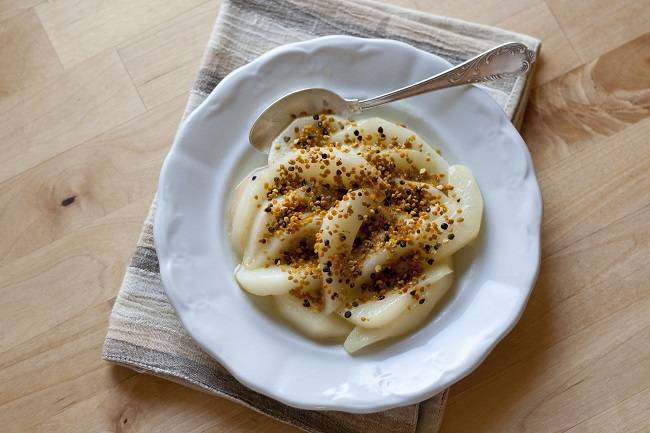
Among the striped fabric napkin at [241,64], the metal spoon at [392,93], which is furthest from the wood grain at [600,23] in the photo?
the metal spoon at [392,93]

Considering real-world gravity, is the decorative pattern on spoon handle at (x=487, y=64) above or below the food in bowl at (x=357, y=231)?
above

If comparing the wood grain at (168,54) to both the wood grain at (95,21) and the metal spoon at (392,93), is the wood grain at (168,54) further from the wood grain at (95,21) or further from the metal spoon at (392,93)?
the metal spoon at (392,93)

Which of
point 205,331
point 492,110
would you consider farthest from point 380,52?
point 205,331

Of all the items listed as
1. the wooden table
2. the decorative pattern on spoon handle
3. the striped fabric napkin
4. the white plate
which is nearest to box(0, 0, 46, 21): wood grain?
the wooden table

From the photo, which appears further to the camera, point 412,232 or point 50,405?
point 50,405

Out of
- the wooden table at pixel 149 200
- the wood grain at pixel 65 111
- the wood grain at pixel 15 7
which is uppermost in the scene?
the wood grain at pixel 15 7

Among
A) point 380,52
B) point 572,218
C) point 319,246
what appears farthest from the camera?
point 572,218

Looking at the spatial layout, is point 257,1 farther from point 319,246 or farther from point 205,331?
point 205,331
